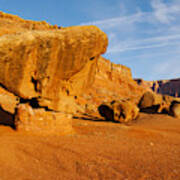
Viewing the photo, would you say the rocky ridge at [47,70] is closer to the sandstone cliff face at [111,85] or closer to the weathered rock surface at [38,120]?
the weathered rock surface at [38,120]

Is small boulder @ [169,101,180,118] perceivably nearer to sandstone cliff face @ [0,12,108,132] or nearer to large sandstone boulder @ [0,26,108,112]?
large sandstone boulder @ [0,26,108,112]

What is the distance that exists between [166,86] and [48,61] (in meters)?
98.8

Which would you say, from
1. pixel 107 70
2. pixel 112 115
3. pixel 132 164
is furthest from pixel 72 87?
pixel 107 70

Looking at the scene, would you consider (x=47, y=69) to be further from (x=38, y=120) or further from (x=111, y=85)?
(x=111, y=85)

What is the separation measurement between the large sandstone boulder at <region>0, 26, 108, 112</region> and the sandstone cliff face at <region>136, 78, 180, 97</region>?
8924 cm

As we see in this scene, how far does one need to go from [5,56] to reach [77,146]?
3.95 metres

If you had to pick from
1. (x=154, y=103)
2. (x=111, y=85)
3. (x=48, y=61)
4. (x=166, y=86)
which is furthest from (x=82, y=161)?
(x=166, y=86)

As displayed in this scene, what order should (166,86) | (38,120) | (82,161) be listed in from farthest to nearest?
(166,86)
(38,120)
(82,161)

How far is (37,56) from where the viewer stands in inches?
265

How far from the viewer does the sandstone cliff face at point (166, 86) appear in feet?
293

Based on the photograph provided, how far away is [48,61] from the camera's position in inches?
270

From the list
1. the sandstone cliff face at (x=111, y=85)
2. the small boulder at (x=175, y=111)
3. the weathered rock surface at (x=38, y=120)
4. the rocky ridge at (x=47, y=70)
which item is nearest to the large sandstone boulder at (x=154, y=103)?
the small boulder at (x=175, y=111)

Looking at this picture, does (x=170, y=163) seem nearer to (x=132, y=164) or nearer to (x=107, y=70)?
(x=132, y=164)

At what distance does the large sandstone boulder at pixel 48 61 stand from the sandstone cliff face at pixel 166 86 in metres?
89.2
